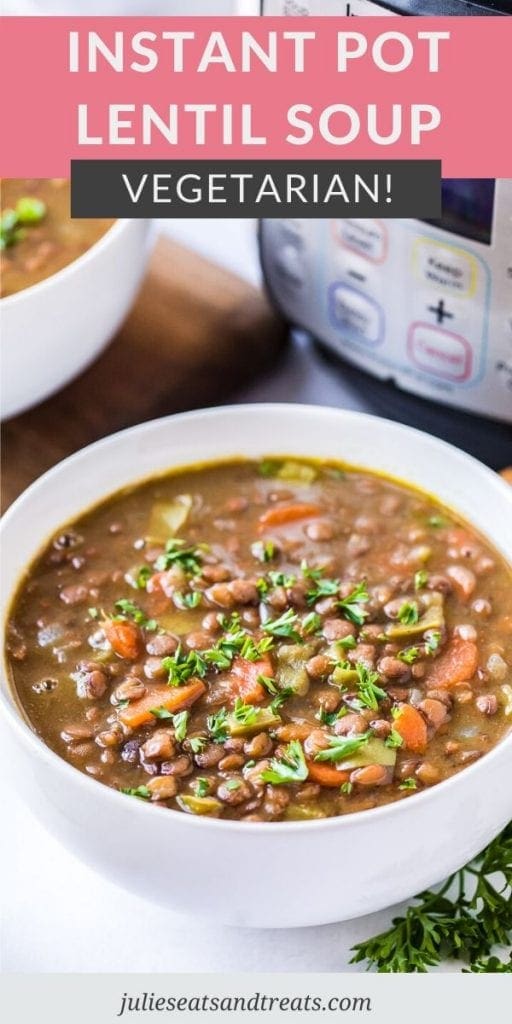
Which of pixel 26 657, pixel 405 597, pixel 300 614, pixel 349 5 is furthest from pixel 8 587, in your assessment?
pixel 349 5

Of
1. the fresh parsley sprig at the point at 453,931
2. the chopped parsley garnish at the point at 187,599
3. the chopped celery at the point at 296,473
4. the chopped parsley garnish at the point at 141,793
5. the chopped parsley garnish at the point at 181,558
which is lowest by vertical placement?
the fresh parsley sprig at the point at 453,931

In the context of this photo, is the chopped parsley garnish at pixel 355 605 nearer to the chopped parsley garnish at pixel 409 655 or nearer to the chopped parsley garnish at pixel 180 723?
the chopped parsley garnish at pixel 409 655

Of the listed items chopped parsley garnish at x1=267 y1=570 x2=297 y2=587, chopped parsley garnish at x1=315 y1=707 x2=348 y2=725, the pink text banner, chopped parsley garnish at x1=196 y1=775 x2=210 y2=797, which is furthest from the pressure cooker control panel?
chopped parsley garnish at x1=196 y1=775 x2=210 y2=797

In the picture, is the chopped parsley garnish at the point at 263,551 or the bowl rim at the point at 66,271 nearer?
the chopped parsley garnish at the point at 263,551

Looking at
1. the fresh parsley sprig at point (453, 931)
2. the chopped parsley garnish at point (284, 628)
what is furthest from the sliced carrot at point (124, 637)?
the fresh parsley sprig at point (453, 931)

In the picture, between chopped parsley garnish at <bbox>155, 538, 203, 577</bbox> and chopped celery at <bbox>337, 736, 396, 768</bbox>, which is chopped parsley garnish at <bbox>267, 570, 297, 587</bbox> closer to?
chopped parsley garnish at <bbox>155, 538, 203, 577</bbox>

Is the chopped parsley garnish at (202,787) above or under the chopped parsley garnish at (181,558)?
under
